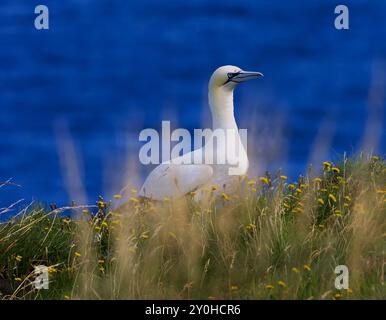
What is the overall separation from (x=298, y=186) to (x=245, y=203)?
1.08 metres

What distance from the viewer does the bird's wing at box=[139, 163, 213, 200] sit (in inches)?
488

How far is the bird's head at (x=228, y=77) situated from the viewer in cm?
1370

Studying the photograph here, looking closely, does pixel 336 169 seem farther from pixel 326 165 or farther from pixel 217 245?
pixel 217 245

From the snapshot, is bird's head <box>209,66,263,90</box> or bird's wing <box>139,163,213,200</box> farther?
bird's head <box>209,66,263,90</box>

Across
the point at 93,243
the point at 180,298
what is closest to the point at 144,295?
the point at 180,298

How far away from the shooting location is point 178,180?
491 inches

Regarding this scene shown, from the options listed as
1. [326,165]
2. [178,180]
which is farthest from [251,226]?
[178,180]

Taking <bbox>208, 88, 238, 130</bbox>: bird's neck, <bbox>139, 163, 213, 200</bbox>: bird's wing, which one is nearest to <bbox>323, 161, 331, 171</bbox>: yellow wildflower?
<bbox>139, 163, 213, 200</bbox>: bird's wing

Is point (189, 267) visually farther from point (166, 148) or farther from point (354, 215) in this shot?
point (166, 148)

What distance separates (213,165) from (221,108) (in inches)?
44.0

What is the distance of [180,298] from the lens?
31.6 feet

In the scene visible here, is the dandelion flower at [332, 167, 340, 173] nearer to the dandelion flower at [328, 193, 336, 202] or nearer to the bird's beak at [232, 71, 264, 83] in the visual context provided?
the dandelion flower at [328, 193, 336, 202]

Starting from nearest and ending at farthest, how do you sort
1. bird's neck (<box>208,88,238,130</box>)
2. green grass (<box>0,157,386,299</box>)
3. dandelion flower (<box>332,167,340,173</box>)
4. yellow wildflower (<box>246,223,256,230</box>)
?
1. green grass (<box>0,157,386,299</box>)
2. yellow wildflower (<box>246,223,256,230</box>)
3. dandelion flower (<box>332,167,340,173</box>)
4. bird's neck (<box>208,88,238,130</box>)

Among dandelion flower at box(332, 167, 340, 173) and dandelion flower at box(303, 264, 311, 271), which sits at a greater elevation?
dandelion flower at box(332, 167, 340, 173)
